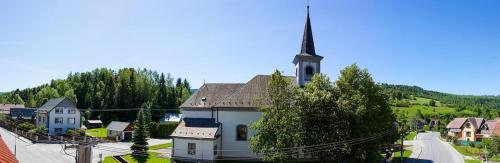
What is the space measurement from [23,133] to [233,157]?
4361 cm

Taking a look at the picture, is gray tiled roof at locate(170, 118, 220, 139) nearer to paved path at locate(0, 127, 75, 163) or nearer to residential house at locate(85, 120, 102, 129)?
paved path at locate(0, 127, 75, 163)

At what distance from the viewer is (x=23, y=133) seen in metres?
66.7

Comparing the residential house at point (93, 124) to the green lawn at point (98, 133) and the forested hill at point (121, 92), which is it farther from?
the green lawn at point (98, 133)

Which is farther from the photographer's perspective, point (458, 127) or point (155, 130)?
point (458, 127)

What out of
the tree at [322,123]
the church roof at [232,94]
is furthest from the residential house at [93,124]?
the tree at [322,123]

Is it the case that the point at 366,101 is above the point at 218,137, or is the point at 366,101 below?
above

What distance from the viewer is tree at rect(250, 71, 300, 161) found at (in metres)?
31.1

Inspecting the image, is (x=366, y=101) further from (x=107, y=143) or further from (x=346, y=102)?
(x=107, y=143)

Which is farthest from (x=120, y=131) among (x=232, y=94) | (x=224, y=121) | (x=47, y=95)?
(x=47, y=95)

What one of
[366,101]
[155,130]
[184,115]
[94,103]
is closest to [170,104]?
[94,103]

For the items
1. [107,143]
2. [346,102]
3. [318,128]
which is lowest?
[107,143]

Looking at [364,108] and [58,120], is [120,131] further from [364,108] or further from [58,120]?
[364,108]

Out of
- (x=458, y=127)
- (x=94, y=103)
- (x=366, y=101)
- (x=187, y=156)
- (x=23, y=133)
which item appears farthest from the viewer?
(x=94, y=103)

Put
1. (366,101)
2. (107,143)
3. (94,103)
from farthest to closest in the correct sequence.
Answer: (94,103) → (107,143) → (366,101)
